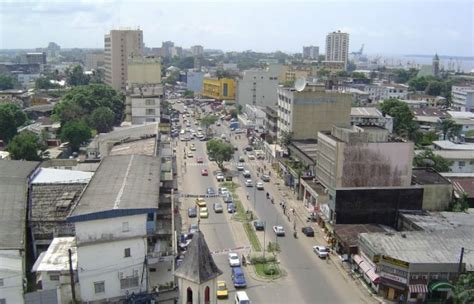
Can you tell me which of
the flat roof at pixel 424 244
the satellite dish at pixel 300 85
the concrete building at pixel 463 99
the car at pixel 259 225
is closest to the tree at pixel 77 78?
the satellite dish at pixel 300 85

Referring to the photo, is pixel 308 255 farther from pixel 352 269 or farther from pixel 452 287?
pixel 452 287

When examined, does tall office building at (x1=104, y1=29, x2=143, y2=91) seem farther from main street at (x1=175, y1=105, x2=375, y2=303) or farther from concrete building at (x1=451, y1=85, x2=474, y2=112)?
main street at (x1=175, y1=105, x2=375, y2=303)

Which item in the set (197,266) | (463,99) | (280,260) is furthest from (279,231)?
(463,99)

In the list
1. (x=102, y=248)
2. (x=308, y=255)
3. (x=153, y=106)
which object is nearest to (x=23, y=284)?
(x=102, y=248)

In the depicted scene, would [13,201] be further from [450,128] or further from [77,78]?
[77,78]

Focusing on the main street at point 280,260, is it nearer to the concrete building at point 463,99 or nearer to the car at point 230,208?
the car at point 230,208

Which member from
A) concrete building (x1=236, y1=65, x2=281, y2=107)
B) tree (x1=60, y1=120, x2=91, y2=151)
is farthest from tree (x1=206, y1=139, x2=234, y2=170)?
concrete building (x1=236, y1=65, x2=281, y2=107)
